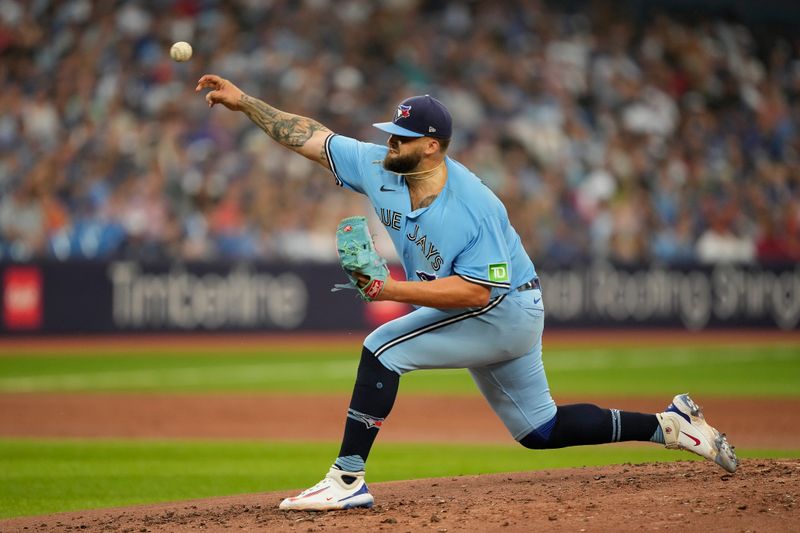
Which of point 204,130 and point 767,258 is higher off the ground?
point 204,130

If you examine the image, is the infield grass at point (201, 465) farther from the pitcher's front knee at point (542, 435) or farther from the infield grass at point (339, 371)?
the infield grass at point (339, 371)

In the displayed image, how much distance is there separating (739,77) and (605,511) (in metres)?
20.9

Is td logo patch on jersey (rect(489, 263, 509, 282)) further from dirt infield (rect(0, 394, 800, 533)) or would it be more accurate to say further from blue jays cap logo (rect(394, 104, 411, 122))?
dirt infield (rect(0, 394, 800, 533))

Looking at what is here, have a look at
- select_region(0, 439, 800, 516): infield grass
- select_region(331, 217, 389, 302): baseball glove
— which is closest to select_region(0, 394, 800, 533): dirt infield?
select_region(0, 439, 800, 516): infield grass

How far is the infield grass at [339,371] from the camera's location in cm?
1459

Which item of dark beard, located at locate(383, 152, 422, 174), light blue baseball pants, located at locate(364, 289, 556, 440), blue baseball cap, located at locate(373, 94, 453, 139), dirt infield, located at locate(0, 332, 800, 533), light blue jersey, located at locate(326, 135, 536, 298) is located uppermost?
Answer: blue baseball cap, located at locate(373, 94, 453, 139)

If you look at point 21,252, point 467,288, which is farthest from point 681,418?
point 21,252

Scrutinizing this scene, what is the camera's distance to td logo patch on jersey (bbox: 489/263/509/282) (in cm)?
562

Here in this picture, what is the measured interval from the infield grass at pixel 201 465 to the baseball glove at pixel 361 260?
1763 millimetres

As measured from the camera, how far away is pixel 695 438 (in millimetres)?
6266

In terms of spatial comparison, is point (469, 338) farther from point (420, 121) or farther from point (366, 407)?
point (420, 121)

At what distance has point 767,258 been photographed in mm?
22047

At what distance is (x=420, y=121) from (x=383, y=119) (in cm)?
1528

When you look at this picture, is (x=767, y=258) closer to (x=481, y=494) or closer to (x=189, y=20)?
(x=189, y=20)
